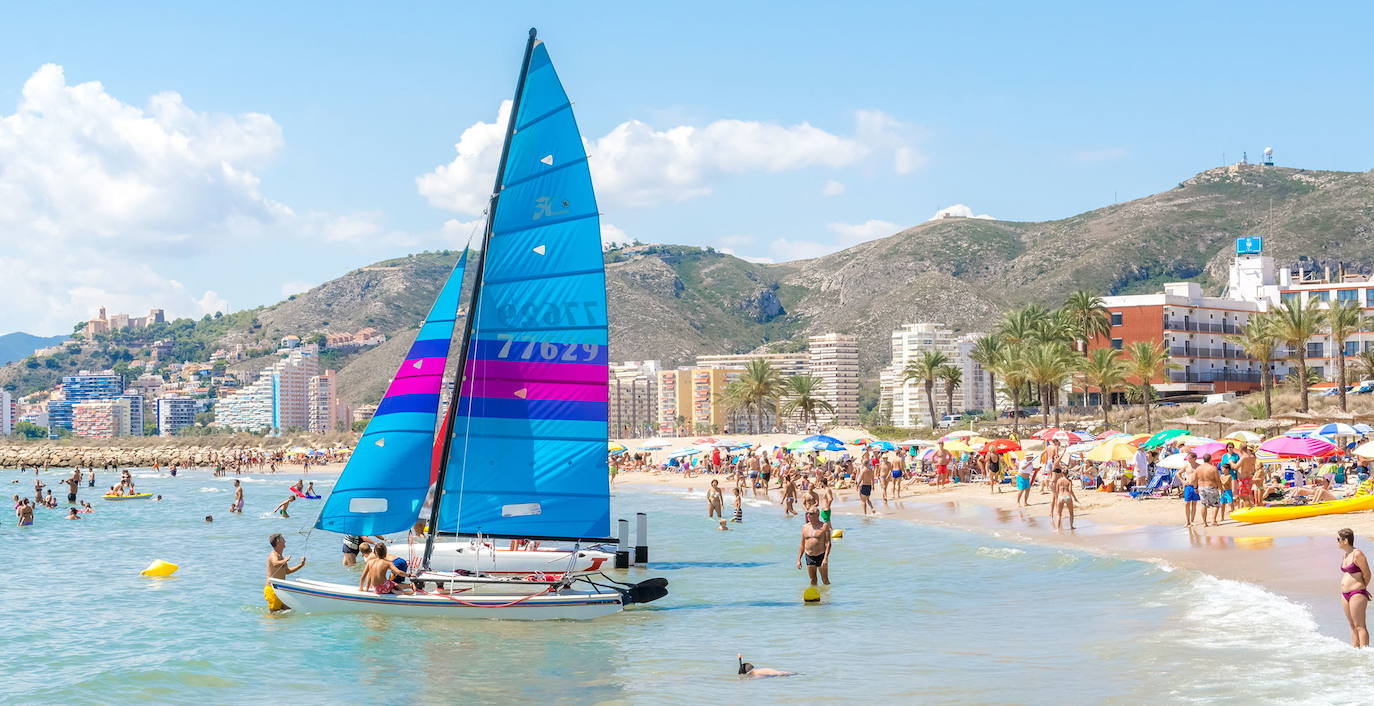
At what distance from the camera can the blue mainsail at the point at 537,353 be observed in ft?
55.5

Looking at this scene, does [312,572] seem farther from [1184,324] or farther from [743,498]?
[1184,324]

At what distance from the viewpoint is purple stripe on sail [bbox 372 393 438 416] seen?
18.2 meters

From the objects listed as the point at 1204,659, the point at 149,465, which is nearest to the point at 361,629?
the point at 1204,659

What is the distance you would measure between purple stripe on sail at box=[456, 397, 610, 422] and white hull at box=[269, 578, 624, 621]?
269 cm

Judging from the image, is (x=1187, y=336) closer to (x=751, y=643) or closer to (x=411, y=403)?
(x=751, y=643)

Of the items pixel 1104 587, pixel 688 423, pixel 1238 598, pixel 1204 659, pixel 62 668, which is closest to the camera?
pixel 1204 659

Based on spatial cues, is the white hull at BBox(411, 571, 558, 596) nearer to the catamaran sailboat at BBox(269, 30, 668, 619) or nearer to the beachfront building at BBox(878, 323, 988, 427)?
the catamaran sailboat at BBox(269, 30, 668, 619)

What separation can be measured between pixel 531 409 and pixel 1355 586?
10732 millimetres

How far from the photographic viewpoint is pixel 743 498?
5347 cm

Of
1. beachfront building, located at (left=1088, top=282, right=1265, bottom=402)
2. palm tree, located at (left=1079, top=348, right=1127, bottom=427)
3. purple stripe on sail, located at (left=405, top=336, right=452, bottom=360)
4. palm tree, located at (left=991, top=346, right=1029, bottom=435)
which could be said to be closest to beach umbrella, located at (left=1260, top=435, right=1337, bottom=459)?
purple stripe on sail, located at (left=405, top=336, right=452, bottom=360)

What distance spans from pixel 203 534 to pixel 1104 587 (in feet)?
99.5

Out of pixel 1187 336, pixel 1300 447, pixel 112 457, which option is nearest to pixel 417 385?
pixel 1300 447

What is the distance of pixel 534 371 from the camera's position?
57.2ft

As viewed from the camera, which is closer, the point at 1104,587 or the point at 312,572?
the point at 1104,587
